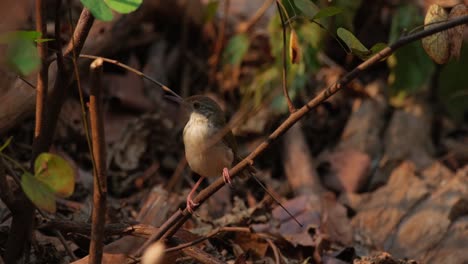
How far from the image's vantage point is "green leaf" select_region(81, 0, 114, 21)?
2.51m

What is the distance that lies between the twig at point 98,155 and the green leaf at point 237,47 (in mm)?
3290

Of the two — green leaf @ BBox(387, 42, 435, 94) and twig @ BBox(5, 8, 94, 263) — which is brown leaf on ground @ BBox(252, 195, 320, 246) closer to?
twig @ BBox(5, 8, 94, 263)

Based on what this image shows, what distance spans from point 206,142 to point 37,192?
1629mm

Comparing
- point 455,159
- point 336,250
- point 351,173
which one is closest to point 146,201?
point 336,250

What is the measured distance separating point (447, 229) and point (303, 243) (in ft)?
3.25

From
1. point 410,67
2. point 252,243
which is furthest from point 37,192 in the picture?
point 410,67

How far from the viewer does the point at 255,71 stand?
6.43 m

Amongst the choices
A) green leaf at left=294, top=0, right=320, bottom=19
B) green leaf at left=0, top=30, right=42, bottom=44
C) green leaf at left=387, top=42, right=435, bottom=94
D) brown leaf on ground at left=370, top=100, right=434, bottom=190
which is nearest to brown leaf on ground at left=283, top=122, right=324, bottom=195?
brown leaf on ground at left=370, top=100, right=434, bottom=190

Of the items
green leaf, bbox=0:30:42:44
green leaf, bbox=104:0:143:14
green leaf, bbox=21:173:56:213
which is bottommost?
green leaf, bbox=21:173:56:213

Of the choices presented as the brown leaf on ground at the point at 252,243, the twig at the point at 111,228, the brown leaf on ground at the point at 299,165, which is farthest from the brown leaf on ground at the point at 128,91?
the twig at the point at 111,228

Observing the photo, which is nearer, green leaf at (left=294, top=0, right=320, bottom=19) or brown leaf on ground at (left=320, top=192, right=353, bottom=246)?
green leaf at (left=294, top=0, right=320, bottom=19)

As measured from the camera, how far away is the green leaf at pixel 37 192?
242 cm

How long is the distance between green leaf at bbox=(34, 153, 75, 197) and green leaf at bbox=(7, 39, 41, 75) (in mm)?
315

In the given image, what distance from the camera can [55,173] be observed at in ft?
8.13
